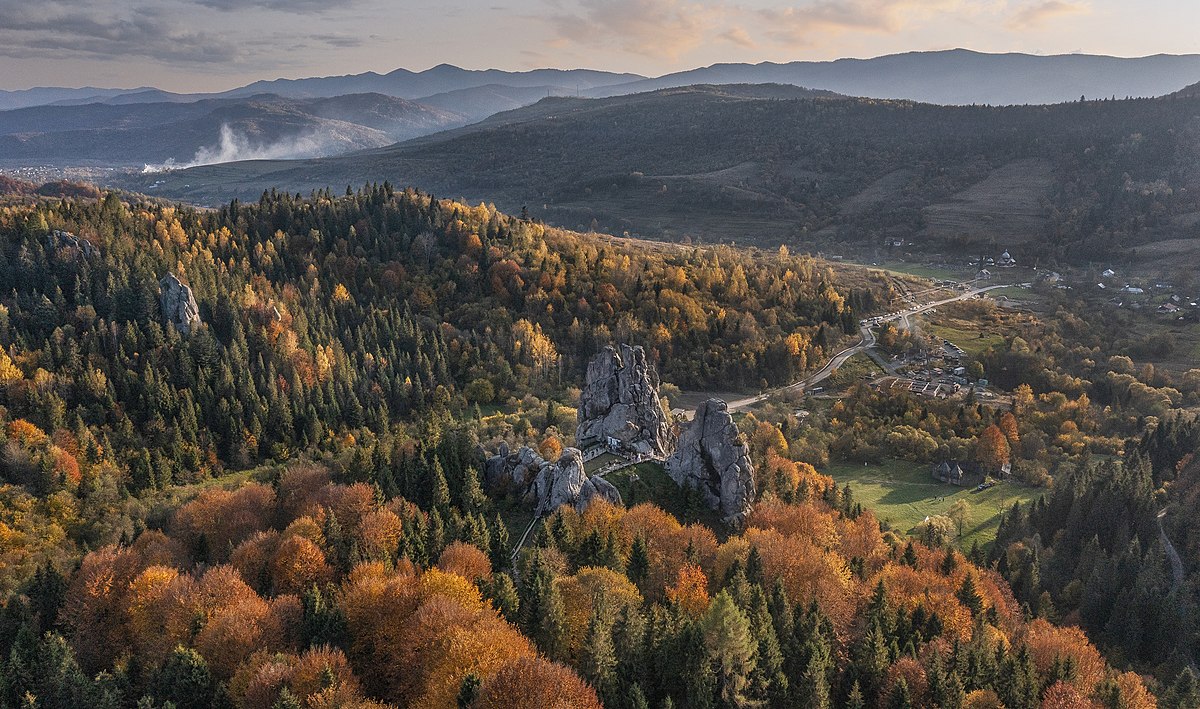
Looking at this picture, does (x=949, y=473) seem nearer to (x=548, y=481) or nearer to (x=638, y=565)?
(x=548, y=481)

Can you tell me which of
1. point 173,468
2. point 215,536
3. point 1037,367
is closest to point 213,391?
point 173,468

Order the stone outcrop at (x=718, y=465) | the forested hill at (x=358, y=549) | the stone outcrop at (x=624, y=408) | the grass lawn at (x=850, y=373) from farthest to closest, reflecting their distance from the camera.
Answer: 1. the grass lawn at (x=850, y=373)
2. the stone outcrop at (x=624, y=408)
3. the stone outcrop at (x=718, y=465)
4. the forested hill at (x=358, y=549)

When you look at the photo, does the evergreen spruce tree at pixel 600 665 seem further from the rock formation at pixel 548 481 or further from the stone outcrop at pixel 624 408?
the stone outcrop at pixel 624 408

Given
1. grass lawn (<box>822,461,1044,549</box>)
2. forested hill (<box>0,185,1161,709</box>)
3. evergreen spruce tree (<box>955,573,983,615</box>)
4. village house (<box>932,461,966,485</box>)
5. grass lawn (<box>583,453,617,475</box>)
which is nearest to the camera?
forested hill (<box>0,185,1161,709</box>)

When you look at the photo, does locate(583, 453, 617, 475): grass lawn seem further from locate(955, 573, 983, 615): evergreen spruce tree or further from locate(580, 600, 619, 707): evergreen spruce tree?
locate(955, 573, 983, 615): evergreen spruce tree

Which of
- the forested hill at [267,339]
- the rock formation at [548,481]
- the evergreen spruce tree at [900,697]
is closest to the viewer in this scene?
the evergreen spruce tree at [900,697]

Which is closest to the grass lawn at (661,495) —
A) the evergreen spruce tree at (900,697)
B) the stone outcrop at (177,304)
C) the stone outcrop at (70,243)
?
the evergreen spruce tree at (900,697)

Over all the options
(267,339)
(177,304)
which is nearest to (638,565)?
(267,339)

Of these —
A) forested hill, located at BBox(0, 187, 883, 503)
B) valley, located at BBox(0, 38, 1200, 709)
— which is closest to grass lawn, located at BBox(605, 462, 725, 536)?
valley, located at BBox(0, 38, 1200, 709)
